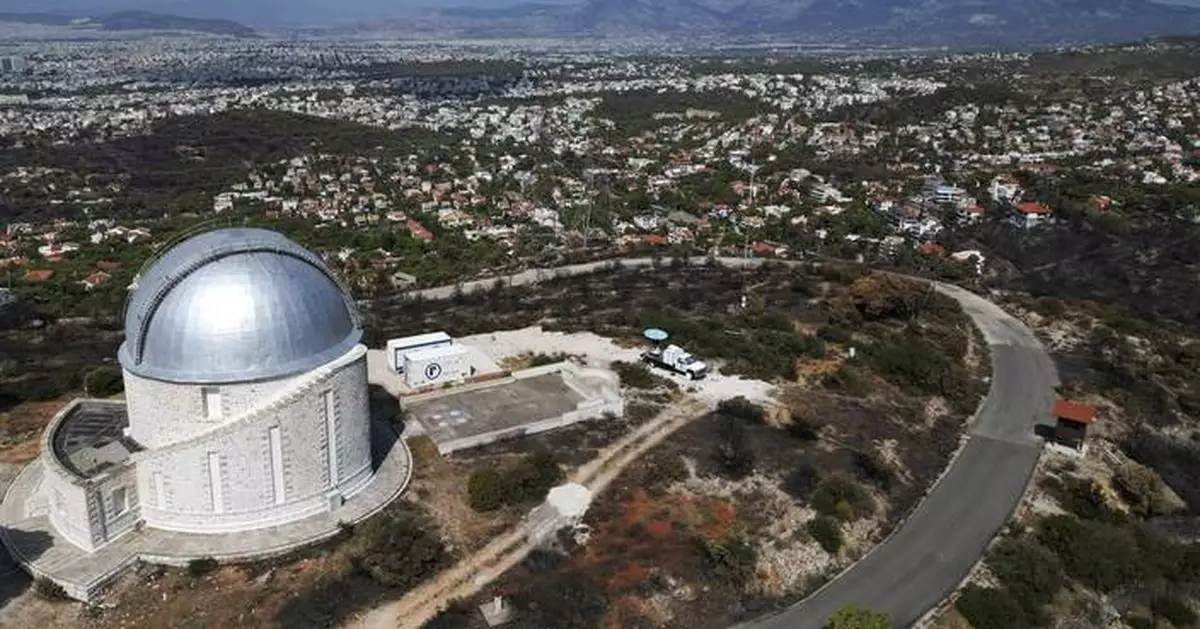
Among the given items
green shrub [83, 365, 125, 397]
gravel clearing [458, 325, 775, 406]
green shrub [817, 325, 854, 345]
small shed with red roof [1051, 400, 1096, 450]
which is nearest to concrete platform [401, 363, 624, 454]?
gravel clearing [458, 325, 775, 406]

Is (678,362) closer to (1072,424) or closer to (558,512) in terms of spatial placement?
(558,512)

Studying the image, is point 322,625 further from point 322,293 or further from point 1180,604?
point 1180,604

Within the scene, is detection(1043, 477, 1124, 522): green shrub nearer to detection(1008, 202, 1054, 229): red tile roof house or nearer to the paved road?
the paved road

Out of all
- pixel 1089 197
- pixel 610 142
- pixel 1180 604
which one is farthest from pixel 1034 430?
pixel 610 142

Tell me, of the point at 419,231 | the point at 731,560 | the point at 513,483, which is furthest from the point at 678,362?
the point at 419,231

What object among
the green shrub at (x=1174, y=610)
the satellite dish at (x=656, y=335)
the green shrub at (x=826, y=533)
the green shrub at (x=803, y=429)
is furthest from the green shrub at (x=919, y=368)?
the green shrub at (x=826, y=533)

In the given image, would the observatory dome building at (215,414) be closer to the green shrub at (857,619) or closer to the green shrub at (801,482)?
the green shrub at (857,619)

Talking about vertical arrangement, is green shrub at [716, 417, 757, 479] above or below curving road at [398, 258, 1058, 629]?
above
